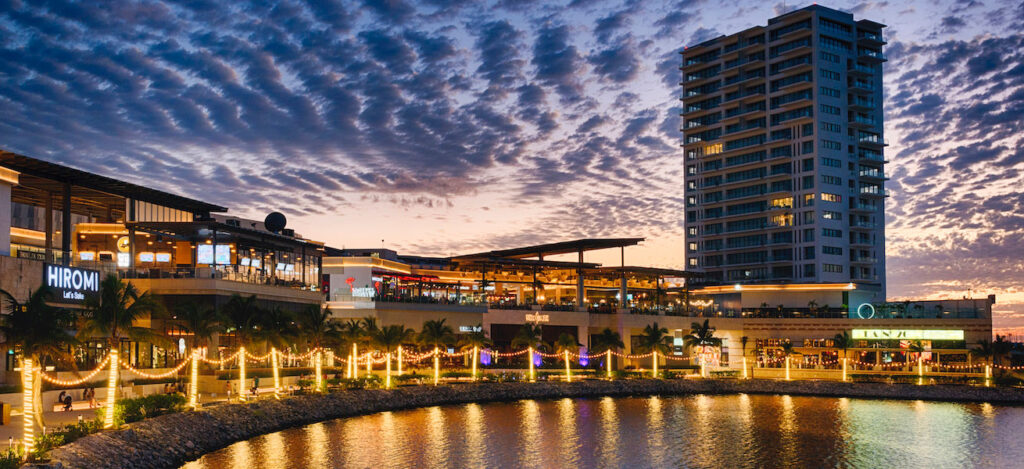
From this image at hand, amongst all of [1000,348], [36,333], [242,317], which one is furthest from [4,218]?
[1000,348]

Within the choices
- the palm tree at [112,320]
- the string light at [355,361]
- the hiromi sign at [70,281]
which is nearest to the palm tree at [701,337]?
the string light at [355,361]

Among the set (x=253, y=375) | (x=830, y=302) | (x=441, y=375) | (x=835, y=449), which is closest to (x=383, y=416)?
(x=253, y=375)

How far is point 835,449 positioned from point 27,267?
59.7m

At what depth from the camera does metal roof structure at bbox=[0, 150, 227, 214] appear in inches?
2766

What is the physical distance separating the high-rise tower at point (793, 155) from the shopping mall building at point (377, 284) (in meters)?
9.30

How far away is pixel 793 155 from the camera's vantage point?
516 ft

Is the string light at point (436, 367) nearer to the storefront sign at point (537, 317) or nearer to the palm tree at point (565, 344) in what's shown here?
the palm tree at point (565, 344)

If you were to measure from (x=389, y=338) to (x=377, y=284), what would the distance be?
80.9ft

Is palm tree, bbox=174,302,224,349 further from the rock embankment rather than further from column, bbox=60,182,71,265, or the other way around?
column, bbox=60,182,71,265

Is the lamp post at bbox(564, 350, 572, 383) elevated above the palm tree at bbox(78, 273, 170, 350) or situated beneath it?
situated beneath

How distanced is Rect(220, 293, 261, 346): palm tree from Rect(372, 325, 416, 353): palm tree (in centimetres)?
1917

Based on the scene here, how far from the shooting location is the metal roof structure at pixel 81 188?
230 ft

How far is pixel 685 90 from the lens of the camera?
17600cm

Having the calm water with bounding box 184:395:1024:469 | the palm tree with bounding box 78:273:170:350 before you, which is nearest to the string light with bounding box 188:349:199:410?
the calm water with bounding box 184:395:1024:469
